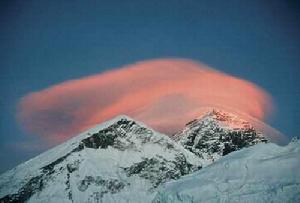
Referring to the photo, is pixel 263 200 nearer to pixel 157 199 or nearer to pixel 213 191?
pixel 213 191

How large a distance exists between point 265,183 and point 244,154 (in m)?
13.6

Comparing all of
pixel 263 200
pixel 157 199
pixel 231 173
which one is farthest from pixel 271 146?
pixel 157 199

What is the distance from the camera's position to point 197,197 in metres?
95.0

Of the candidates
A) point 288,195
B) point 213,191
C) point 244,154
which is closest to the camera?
point 288,195

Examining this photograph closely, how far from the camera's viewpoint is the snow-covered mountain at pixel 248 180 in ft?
286

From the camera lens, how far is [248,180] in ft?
303

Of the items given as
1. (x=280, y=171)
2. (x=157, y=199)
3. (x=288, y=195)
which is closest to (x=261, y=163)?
(x=280, y=171)

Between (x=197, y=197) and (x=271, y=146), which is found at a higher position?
(x=271, y=146)

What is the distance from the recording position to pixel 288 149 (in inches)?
3903

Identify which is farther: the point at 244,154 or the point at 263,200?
the point at 244,154

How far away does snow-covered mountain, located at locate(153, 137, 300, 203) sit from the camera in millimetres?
87125

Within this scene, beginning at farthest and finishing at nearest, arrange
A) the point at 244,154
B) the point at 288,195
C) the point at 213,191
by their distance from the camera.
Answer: the point at 244,154 < the point at 213,191 < the point at 288,195

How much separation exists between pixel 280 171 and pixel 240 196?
8.12 metres

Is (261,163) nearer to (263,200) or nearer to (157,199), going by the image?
(263,200)
